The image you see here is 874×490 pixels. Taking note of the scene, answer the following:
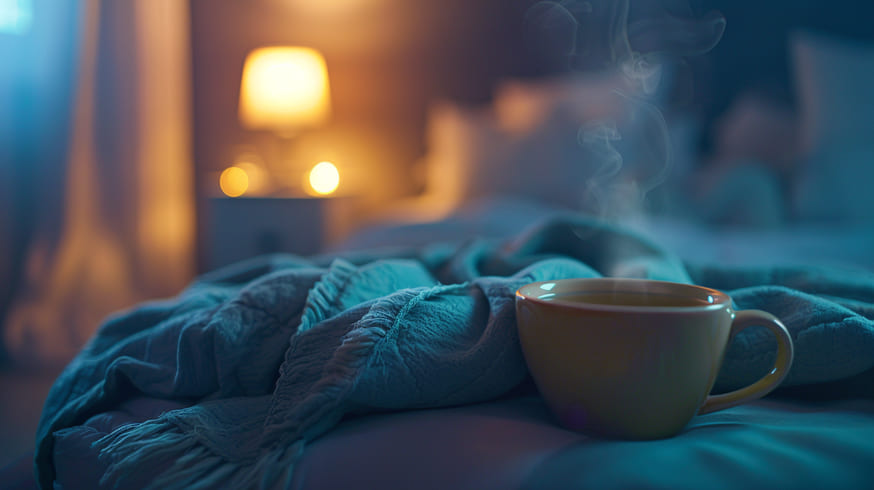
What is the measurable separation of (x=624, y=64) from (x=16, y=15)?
2289 millimetres

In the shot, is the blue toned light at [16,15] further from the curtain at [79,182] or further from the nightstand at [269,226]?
the nightstand at [269,226]

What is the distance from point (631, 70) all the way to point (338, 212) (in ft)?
4.30

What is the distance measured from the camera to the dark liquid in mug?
17.2 inches

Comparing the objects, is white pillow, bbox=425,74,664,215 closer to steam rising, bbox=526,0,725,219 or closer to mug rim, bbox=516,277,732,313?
steam rising, bbox=526,0,725,219

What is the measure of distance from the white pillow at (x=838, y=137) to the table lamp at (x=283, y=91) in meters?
1.78

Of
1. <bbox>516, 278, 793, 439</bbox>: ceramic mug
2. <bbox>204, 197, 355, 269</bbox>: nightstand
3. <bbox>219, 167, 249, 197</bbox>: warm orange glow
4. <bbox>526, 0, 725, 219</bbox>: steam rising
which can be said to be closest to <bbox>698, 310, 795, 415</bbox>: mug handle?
<bbox>516, 278, 793, 439</bbox>: ceramic mug

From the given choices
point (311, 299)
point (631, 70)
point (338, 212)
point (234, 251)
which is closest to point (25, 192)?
point (234, 251)

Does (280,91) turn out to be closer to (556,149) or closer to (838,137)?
(556,149)

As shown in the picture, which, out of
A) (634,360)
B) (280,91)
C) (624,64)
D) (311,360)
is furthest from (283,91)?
(634,360)

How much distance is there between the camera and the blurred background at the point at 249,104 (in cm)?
210

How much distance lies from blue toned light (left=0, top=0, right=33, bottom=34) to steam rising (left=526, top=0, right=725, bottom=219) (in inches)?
75.9

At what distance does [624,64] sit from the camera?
7.97 ft

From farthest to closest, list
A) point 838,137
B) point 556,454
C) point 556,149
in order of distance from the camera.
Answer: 1. point 556,149
2. point 838,137
3. point 556,454

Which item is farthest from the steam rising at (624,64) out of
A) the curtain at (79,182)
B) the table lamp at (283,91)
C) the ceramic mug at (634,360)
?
the curtain at (79,182)
